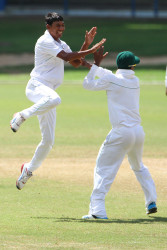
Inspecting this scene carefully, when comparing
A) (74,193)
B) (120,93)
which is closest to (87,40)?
(120,93)

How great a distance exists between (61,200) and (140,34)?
35.2m

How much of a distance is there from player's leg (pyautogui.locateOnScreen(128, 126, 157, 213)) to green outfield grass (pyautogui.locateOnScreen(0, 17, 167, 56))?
30.9 metres

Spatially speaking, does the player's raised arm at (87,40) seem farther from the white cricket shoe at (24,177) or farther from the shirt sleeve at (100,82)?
the white cricket shoe at (24,177)

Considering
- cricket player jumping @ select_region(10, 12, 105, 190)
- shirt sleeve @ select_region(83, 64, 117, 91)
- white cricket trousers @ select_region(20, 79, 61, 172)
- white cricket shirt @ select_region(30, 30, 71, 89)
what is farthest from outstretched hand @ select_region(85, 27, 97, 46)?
shirt sleeve @ select_region(83, 64, 117, 91)

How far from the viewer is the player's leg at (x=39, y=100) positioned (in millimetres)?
9518

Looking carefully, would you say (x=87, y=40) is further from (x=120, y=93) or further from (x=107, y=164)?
(x=107, y=164)

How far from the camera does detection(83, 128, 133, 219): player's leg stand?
8547 millimetres

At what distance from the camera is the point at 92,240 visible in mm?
7430

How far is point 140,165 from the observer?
29.2 feet

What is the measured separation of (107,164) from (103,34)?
35861 mm

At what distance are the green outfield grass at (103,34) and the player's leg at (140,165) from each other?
3087cm

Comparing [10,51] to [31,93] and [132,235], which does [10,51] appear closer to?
[31,93]

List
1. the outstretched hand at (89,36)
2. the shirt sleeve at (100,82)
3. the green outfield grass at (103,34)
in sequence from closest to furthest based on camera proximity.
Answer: the shirt sleeve at (100,82) → the outstretched hand at (89,36) → the green outfield grass at (103,34)

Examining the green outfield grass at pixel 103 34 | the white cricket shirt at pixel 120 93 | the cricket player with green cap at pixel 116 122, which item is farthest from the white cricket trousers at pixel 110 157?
the green outfield grass at pixel 103 34
